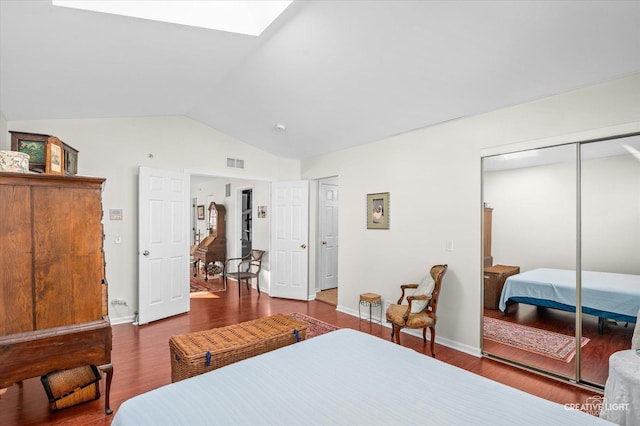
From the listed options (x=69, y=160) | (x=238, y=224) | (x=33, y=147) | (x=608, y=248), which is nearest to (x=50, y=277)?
(x=33, y=147)

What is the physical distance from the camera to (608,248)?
2533 millimetres

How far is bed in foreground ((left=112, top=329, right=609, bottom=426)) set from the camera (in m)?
1.27

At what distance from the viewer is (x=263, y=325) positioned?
2.88m

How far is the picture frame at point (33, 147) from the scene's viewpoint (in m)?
2.39

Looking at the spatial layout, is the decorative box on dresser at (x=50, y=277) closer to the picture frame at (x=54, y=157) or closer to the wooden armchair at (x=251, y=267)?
the picture frame at (x=54, y=157)

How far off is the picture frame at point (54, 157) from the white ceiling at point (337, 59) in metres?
0.68

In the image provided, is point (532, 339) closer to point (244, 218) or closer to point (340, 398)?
point (340, 398)

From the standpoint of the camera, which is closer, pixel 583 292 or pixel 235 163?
pixel 583 292

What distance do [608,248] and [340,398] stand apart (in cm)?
257

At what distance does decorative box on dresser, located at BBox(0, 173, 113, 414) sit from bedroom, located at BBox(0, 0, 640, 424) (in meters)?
2.28

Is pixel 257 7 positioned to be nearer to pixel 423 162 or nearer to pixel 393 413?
pixel 423 162

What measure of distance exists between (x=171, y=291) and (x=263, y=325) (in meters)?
2.41

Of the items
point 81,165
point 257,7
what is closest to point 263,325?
point 257,7

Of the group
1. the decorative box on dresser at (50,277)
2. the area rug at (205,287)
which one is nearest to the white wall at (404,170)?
the area rug at (205,287)
